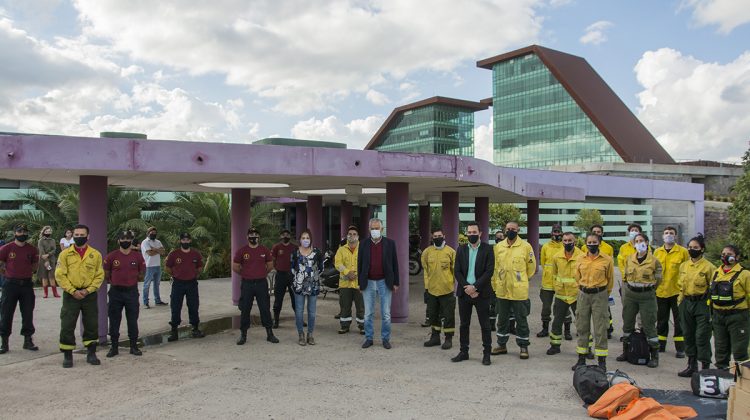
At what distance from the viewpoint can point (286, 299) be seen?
12336 millimetres

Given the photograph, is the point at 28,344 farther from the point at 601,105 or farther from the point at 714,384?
the point at 601,105

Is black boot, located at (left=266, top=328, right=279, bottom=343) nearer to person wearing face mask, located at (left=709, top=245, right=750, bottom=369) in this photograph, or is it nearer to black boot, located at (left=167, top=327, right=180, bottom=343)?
black boot, located at (left=167, top=327, right=180, bottom=343)

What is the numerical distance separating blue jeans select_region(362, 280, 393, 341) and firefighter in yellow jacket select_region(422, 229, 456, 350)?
0.61 m

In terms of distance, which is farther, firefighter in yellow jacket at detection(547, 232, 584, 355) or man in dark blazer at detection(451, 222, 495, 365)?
firefighter in yellow jacket at detection(547, 232, 584, 355)

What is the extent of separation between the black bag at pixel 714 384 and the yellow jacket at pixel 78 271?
713 cm

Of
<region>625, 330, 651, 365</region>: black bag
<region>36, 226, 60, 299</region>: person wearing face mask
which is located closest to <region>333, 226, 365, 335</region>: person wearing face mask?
<region>625, 330, 651, 365</region>: black bag

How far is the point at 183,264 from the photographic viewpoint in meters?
8.18

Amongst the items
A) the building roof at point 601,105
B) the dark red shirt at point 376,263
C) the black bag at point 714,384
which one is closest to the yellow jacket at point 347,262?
the dark red shirt at point 376,263

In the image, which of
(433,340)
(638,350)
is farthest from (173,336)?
(638,350)

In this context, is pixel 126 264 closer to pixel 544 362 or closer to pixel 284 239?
pixel 284 239

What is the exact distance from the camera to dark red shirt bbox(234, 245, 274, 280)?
7.94 metres

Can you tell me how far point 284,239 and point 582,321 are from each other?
16.7ft

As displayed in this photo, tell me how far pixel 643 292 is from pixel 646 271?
0.29m

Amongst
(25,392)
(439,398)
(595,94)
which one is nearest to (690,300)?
(439,398)
